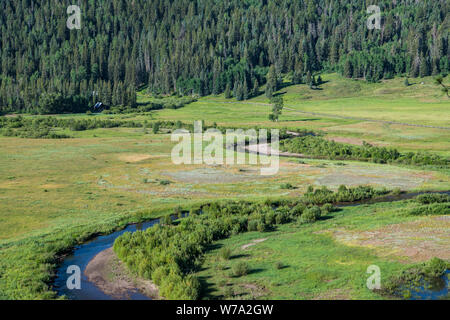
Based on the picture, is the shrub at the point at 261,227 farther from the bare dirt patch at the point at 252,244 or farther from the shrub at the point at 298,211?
the shrub at the point at 298,211

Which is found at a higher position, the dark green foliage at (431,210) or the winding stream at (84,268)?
the dark green foliage at (431,210)

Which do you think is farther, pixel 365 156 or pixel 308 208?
pixel 365 156

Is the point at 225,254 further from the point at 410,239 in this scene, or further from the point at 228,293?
the point at 410,239

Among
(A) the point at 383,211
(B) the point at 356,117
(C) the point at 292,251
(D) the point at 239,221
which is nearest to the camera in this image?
(C) the point at 292,251

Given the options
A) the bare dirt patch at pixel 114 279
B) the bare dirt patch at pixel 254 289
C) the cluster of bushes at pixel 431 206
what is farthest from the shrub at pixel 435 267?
the bare dirt patch at pixel 114 279

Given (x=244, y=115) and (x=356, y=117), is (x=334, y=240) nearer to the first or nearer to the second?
(x=356, y=117)

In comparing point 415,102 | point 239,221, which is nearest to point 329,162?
point 239,221
